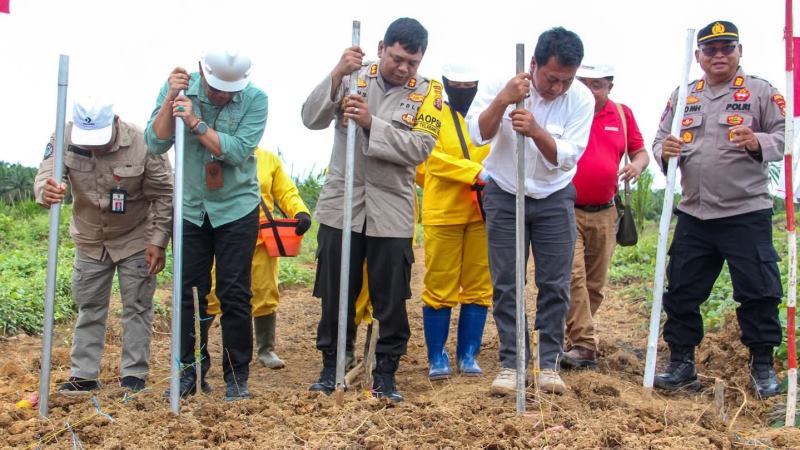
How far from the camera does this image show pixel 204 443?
403 cm

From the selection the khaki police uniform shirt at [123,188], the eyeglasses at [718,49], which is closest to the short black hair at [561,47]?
the eyeglasses at [718,49]

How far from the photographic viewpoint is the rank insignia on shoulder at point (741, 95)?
511 centimetres

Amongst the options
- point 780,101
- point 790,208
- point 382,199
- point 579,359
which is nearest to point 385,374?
point 382,199

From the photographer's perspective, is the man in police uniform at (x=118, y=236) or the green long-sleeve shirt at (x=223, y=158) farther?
the man in police uniform at (x=118, y=236)

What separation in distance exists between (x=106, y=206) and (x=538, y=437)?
8.52 ft

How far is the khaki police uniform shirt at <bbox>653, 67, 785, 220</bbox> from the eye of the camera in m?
5.09

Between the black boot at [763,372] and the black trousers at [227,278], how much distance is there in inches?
108

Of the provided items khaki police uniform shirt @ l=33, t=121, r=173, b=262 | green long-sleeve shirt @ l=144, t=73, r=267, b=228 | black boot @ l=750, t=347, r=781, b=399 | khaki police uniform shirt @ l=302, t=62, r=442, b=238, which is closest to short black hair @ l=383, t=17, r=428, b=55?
khaki police uniform shirt @ l=302, t=62, r=442, b=238

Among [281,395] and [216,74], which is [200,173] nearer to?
[216,74]

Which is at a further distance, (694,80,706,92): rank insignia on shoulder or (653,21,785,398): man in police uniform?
(694,80,706,92): rank insignia on shoulder

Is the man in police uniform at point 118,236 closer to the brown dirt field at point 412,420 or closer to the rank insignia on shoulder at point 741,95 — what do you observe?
the brown dirt field at point 412,420

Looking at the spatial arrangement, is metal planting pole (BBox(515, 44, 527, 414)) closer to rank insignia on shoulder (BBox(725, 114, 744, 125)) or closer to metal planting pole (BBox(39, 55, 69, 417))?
rank insignia on shoulder (BBox(725, 114, 744, 125))

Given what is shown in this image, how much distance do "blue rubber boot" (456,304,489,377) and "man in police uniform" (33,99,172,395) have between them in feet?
5.94

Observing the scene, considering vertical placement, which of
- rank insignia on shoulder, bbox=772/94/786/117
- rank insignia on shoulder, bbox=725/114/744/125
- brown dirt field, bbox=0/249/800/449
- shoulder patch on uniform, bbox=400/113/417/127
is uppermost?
rank insignia on shoulder, bbox=772/94/786/117
